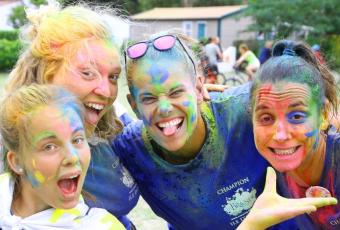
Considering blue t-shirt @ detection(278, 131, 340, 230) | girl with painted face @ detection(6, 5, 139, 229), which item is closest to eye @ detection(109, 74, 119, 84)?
girl with painted face @ detection(6, 5, 139, 229)

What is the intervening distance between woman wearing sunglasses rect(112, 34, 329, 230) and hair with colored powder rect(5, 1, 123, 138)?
0.24 meters

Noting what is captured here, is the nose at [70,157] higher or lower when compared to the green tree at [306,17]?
higher

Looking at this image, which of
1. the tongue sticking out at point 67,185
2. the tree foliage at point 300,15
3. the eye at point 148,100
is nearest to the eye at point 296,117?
the eye at point 148,100

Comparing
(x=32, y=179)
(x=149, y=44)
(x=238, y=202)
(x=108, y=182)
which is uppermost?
(x=149, y=44)

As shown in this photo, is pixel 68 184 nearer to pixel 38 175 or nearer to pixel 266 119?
pixel 38 175

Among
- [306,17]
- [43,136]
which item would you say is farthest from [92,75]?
[306,17]

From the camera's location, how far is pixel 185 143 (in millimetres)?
2646

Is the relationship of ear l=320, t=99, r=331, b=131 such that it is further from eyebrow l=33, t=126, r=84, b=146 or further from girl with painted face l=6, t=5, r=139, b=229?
eyebrow l=33, t=126, r=84, b=146

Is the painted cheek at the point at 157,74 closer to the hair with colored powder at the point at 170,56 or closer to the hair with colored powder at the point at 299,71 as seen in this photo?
the hair with colored powder at the point at 170,56

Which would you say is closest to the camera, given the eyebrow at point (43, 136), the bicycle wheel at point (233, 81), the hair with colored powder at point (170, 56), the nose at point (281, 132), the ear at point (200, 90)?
the eyebrow at point (43, 136)

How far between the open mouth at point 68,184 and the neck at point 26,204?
17 cm

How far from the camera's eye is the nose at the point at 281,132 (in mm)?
2215

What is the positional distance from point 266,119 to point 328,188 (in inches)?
17.8

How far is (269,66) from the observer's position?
237 cm
